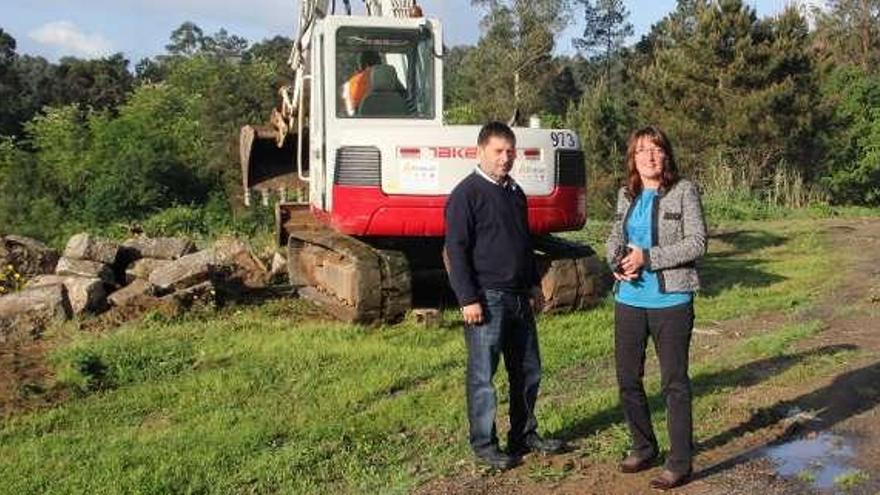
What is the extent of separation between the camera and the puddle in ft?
17.4

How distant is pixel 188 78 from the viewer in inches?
2109

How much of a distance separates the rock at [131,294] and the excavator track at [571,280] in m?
3.66

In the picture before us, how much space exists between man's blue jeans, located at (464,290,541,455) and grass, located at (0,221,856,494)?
0.30 meters

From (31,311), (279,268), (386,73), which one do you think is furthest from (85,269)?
(386,73)

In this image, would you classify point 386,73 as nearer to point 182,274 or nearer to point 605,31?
point 182,274

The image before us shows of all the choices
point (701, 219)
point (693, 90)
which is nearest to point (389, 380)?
point (701, 219)

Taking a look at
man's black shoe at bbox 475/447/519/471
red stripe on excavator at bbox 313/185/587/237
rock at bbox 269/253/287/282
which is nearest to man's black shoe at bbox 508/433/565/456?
man's black shoe at bbox 475/447/519/471

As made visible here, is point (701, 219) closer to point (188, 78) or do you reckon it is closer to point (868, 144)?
point (868, 144)

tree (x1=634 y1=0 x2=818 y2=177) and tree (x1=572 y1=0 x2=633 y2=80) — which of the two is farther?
tree (x1=572 y1=0 x2=633 y2=80)

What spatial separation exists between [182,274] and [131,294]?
516mm

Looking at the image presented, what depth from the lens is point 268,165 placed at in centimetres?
1281

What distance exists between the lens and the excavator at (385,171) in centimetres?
944

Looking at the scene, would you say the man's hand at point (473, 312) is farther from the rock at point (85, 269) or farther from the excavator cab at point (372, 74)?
the rock at point (85, 269)

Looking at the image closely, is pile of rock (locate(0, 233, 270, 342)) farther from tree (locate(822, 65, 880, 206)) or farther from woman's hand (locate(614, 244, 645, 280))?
tree (locate(822, 65, 880, 206))
